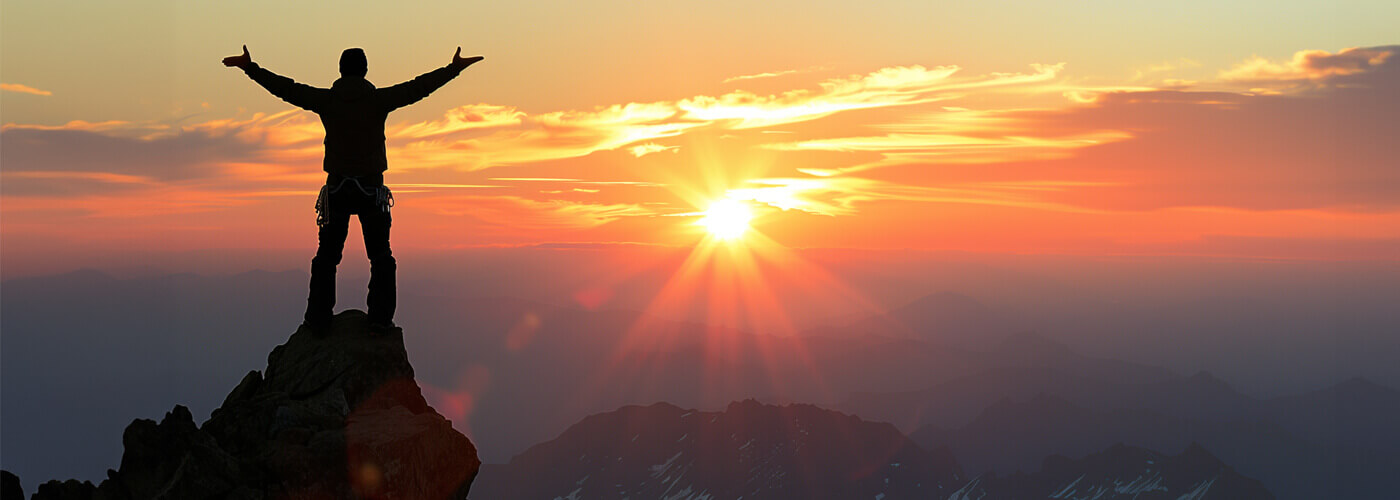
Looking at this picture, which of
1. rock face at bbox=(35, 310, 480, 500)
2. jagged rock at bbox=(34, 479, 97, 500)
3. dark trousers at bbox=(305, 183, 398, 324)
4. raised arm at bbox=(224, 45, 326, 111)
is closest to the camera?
rock face at bbox=(35, 310, 480, 500)

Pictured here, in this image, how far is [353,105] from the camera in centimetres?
2003

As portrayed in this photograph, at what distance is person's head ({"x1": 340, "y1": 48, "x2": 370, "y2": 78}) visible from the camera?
20406mm

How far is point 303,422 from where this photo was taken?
60.0 ft

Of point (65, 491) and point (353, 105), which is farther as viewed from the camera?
point (353, 105)

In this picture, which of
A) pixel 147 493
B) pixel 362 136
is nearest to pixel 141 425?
pixel 147 493

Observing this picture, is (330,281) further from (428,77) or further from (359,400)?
(428,77)

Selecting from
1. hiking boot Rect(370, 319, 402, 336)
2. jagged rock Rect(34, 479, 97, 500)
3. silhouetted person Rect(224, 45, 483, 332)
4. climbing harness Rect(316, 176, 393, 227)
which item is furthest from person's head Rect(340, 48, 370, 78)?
jagged rock Rect(34, 479, 97, 500)

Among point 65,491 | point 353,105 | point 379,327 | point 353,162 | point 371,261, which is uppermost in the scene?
point 353,105

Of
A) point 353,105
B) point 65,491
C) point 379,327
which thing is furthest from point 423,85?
point 65,491

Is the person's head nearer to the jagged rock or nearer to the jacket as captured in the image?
the jacket

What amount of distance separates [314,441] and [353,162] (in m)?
5.98

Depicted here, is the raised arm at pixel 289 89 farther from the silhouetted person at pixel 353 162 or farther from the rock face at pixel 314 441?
the rock face at pixel 314 441

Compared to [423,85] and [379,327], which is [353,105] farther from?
[379,327]

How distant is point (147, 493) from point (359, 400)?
13.7 ft
